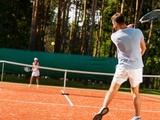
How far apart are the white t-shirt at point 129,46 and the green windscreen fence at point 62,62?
17.0 m

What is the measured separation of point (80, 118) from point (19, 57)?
16.5 meters

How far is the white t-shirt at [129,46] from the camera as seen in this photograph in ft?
18.7

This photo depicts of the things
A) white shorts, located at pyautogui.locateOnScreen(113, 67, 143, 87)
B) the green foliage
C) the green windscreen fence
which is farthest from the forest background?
white shorts, located at pyautogui.locateOnScreen(113, 67, 143, 87)

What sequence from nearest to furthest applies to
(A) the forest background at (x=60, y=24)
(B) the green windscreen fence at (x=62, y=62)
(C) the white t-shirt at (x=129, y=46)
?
(C) the white t-shirt at (x=129, y=46) → (B) the green windscreen fence at (x=62, y=62) → (A) the forest background at (x=60, y=24)

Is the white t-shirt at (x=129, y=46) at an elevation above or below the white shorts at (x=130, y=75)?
above

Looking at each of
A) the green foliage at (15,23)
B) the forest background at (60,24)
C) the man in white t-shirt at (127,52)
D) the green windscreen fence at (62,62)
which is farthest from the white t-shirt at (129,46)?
the green foliage at (15,23)

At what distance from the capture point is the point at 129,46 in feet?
18.7

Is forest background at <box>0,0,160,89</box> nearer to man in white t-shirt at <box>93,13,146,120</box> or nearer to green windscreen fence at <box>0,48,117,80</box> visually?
green windscreen fence at <box>0,48,117,80</box>

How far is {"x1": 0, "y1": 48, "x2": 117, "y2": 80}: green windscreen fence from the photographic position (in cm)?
2280

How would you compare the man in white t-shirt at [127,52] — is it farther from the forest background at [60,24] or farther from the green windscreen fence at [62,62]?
the forest background at [60,24]

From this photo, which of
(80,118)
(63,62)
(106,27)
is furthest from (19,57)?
(106,27)

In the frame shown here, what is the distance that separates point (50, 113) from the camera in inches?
288

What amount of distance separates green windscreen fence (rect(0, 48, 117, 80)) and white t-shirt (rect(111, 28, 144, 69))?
667 inches

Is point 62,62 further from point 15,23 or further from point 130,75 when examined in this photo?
point 15,23
